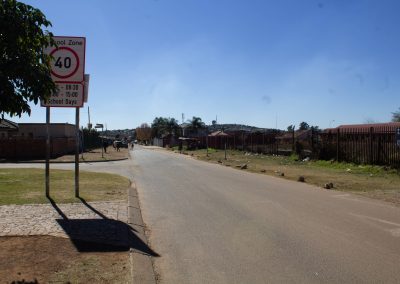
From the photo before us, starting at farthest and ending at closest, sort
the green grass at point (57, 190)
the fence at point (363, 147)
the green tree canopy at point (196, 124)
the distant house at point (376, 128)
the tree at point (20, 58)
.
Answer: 1. the green tree canopy at point (196, 124)
2. the distant house at point (376, 128)
3. the fence at point (363, 147)
4. the green grass at point (57, 190)
5. the tree at point (20, 58)

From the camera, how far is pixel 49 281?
5.50 metres

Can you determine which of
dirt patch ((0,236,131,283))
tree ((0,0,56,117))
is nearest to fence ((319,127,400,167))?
dirt patch ((0,236,131,283))

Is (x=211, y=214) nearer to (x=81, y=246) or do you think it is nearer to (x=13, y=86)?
(x=81, y=246)

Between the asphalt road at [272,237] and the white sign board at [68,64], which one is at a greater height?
the white sign board at [68,64]

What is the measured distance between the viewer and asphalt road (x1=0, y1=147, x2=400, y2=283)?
6.23 metres

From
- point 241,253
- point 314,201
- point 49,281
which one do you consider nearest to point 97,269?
point 49,281

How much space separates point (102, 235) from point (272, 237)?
2.70 meters

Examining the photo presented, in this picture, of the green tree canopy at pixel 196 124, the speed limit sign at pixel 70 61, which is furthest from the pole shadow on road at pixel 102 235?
the green tree canopy at pixel 196 124

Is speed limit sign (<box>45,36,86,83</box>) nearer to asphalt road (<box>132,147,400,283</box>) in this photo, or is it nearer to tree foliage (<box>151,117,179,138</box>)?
asphalt road (<box>132,147,400,283</box>)

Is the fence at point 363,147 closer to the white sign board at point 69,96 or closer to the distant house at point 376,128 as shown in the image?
the distant house at point 376,128

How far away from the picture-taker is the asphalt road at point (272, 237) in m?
6.23

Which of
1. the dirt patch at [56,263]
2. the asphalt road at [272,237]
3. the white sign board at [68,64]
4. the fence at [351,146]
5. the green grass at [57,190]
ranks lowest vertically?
the asphalt road at [272,237]

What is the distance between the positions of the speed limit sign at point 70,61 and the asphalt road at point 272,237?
3.52m

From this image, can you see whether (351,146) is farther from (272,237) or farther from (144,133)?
(144,133)
